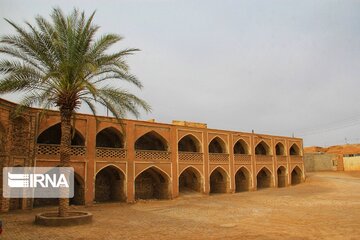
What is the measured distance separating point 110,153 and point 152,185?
6418 millimetres

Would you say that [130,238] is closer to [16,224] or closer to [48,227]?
[48,227]

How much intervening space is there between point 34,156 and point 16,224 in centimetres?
610

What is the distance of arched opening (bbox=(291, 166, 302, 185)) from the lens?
38.1m

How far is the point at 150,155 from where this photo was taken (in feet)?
77.9

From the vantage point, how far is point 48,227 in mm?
12406

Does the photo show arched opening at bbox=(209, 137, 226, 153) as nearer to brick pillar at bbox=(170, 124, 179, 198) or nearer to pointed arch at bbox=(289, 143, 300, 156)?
brick pillar at bbox=(170, 124, 179, 198)

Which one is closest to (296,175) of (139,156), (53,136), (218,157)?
(218,157)

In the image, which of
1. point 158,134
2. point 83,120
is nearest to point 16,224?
point 83,120

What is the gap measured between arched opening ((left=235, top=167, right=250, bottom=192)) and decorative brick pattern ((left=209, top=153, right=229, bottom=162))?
297cm

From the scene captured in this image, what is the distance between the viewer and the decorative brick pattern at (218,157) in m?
28.2

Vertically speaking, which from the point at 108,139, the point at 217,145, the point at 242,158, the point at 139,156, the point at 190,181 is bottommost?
the point at 190,181

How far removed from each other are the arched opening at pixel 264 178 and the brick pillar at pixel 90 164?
63.0ft

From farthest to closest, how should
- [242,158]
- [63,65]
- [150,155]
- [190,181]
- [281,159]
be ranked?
[281,159], [242,158], [190,181], [150,155], [63,65]

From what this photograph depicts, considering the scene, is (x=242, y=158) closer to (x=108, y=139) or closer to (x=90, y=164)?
(x=108, y=139)
